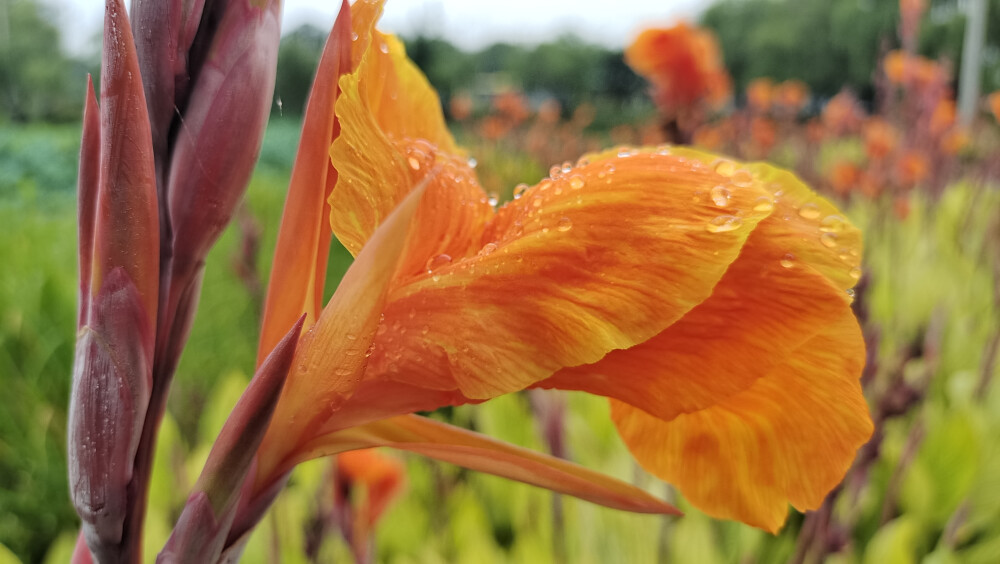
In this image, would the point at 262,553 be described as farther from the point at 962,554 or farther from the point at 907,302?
the point at 907,302

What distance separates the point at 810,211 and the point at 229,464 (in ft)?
0.86

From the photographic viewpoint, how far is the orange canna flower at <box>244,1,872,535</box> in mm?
259

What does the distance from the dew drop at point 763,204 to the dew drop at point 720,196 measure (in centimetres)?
1

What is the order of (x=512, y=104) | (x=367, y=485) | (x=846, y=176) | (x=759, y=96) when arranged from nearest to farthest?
(x=367, y=485) → (x=846, y=176) → (x=759, y=96) → (x=512, y=104)

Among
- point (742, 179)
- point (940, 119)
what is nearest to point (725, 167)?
point (742, 179)

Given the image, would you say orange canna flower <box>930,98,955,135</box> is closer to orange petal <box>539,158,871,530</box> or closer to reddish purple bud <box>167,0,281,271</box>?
orange petal <box>539,158,871,530</box>

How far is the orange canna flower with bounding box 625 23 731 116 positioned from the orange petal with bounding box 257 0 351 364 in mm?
1414

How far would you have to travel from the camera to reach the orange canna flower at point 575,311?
0.26m

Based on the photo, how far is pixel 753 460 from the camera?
321 millimetres

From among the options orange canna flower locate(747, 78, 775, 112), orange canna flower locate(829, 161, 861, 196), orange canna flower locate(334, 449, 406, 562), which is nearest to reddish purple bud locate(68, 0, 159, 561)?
orange canna flower locate(334, 449, 406, 562)

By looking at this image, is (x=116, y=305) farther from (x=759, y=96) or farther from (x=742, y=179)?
(x=759, y=96)

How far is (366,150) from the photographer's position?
0.92 feet

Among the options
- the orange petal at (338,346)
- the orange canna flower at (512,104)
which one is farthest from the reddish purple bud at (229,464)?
the orange canna flower at (512,104)

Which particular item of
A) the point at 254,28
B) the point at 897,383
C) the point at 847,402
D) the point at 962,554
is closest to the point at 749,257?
the point at 847,402
